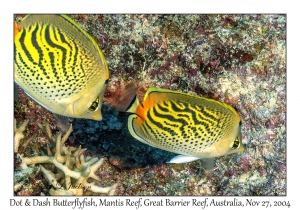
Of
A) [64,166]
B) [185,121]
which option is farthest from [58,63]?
[64,166]

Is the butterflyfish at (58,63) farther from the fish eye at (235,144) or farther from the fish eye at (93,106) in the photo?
the fish eye at (235,144)

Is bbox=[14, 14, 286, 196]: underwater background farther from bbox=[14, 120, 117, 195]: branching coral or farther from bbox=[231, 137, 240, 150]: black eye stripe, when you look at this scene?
bbox=[231, 137, 240, 150]: black eye stripe

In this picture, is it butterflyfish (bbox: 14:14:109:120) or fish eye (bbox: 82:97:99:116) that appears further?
fish eye (bbox: 82:97:99:116)

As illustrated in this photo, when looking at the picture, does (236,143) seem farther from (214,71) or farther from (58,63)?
(58,63)

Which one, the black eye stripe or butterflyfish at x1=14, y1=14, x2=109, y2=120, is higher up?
butterflyfish at x1=14, y1=14, x2=109, y2=120

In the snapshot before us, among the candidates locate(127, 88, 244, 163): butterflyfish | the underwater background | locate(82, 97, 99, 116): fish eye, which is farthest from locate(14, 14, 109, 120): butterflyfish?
the underwater background
